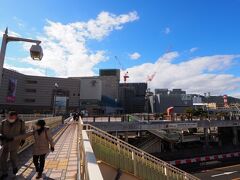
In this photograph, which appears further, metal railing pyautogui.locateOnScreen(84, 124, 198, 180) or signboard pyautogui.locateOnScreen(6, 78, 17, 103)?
signboard pyautogui.locateOnScreen(6, 78, 17, 103)

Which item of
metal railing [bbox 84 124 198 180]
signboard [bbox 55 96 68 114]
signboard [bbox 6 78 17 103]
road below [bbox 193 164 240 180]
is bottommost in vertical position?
road below [bbox 193 164 240 180]

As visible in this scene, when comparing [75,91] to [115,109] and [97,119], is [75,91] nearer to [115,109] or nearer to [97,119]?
[115,109]

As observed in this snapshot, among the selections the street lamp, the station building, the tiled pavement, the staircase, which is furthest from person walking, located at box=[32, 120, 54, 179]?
the station building

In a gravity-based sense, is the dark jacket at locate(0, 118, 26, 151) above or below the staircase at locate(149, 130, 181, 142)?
above

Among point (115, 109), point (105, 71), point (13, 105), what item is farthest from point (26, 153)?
point (105, 71)

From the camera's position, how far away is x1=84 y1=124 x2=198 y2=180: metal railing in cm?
1006

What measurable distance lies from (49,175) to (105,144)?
13.8 ft

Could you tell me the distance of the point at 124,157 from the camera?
1098cm

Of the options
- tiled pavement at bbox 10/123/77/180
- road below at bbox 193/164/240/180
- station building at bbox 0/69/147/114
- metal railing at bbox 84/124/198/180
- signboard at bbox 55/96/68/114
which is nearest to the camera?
tiled pavement at bbox 10/123/77/180

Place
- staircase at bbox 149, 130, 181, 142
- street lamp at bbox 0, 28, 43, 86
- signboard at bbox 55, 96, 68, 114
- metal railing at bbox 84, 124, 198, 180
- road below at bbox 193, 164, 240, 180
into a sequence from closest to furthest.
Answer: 1. street lamp at bbox 0, 28, 43, 86
2. metal railing at bbox 84, 124, 198, 180
3. road below at bbox 193, 164, 240, 180
4. staircase at bbox 149, 130, 181, 142
5. signboard at bbox 55, 96, 68, 114

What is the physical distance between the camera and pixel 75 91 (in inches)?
4114

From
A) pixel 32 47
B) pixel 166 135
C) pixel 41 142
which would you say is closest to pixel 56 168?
pixel 41 142

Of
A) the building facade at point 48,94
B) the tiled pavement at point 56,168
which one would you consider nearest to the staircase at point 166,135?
the tiled pavement at point 56,168

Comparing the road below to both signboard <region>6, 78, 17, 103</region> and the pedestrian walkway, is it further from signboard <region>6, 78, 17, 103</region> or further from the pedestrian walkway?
signboard <region>6, 78, 17, 103</region>
